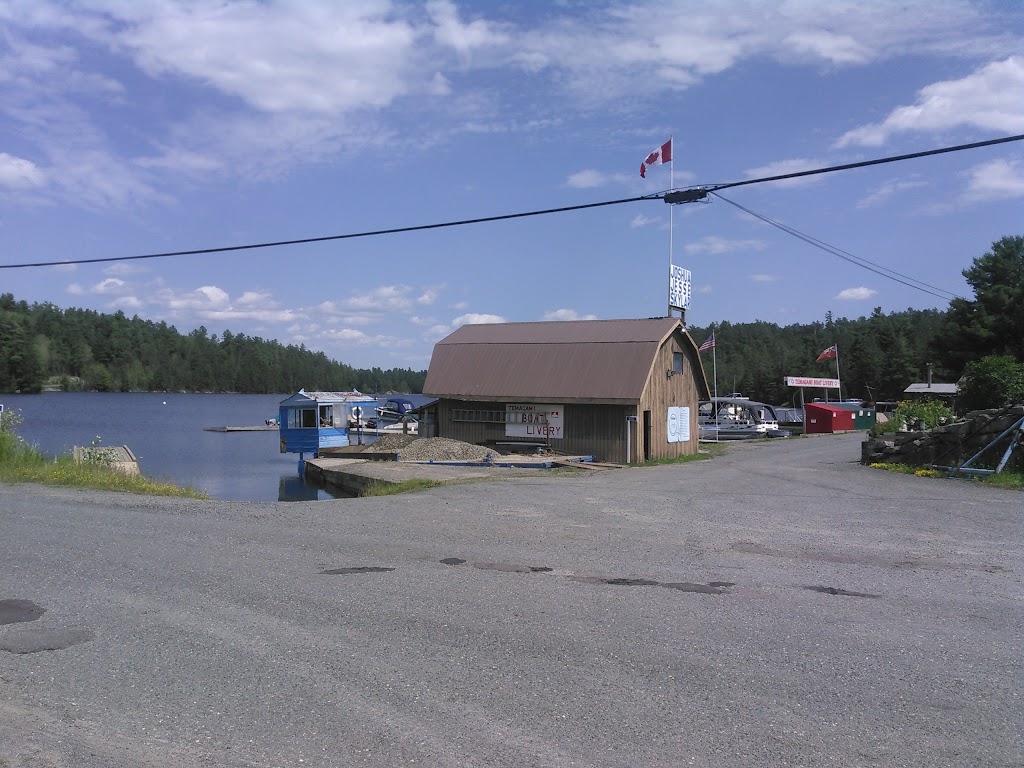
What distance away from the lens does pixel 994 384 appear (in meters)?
24.6

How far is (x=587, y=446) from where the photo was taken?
101ft

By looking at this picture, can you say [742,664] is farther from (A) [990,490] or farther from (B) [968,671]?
(A) [990,490]

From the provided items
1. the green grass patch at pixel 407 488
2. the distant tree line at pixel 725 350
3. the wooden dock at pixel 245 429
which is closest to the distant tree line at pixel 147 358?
the distant tree line at pixel 725 350

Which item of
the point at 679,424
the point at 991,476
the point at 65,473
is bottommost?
the point at 991,476

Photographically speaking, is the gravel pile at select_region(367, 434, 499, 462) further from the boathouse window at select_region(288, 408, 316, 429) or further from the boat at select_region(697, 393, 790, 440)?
the boat at select_region(697, 393, 790, 440)

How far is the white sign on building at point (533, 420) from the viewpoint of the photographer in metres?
31.3

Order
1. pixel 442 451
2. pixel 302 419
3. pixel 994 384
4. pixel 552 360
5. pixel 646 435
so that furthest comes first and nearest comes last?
1. pixel 302 419
2. pixel 552 360
3. pixel 646 435
4. pixel 442 451
5. pixel 994 384

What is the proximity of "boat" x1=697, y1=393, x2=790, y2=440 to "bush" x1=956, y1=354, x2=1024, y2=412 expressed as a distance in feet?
71.8

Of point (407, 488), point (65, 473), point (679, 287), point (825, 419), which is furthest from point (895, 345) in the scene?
point (65, 473)

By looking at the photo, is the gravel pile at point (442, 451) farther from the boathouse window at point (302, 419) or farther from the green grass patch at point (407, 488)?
the boathouse window at point (302, 419)

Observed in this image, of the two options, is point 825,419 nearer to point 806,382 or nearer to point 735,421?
point 735,421

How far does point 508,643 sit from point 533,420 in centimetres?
2476

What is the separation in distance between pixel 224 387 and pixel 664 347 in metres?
160

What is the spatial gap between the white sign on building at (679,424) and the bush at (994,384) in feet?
34.6
